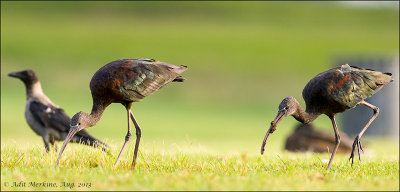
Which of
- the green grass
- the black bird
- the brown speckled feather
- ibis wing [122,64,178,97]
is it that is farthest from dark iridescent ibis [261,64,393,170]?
the black bird

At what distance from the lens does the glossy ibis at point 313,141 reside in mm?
14742

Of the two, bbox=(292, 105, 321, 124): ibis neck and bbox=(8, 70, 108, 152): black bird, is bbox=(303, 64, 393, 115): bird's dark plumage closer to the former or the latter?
bbox=(292, 105, 321, 124): ibis neck

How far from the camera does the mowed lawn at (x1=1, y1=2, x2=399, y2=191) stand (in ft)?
23.5

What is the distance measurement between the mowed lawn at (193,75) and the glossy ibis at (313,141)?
744mm

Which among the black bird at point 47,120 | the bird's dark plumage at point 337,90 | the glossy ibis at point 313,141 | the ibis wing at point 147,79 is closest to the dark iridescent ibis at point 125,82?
the ibis wing at point 147,79

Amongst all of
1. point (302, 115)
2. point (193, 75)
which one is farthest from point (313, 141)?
point (193, 75)

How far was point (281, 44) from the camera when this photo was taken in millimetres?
41344

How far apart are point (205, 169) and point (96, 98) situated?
174 cm

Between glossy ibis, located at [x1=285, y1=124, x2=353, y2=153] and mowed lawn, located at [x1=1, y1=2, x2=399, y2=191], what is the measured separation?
2.44 feet

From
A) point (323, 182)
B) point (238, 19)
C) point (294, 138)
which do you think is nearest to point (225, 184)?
point (323, 182)

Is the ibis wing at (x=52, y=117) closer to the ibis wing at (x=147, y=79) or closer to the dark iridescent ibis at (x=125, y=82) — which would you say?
the dark iridescent ibis at (x=125, y=82)

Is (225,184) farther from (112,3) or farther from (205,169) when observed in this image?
(112,3)

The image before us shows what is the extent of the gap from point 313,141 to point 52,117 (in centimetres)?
628

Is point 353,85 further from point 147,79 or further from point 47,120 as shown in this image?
point 47,120
